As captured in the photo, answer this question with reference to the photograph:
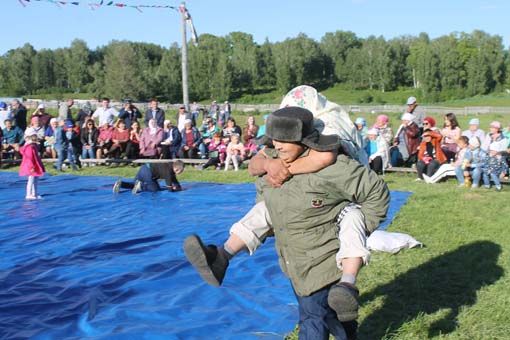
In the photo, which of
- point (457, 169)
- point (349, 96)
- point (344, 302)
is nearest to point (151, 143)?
point (457, 169)

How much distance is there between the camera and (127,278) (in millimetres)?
5629

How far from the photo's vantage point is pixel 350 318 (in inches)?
114

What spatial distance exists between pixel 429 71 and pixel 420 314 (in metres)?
70.4

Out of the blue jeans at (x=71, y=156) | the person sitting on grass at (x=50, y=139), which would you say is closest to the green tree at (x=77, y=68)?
the person sitting on grass at (x=50, y=139)

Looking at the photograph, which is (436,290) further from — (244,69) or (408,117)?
(244,69)

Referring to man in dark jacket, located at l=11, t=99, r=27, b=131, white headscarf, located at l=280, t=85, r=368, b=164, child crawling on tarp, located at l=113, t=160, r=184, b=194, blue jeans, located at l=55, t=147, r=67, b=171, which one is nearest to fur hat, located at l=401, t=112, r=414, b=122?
child crawling on tarp, located at l=113, t=160, r=184, b=194

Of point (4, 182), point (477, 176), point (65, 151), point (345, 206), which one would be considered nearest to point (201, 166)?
point (65, 151)

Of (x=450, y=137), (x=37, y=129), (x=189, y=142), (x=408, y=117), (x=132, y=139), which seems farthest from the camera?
(x=37, y=129)

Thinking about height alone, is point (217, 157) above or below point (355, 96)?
below

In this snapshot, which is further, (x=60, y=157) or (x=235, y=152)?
(x=60, y=157)

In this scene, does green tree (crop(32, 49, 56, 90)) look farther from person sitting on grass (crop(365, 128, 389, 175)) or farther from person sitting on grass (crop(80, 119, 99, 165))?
person sitting on grass (crop(365, 128, 389, 175))

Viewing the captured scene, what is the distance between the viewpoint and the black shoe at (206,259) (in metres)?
3.13

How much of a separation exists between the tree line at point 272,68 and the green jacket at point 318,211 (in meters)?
65.0

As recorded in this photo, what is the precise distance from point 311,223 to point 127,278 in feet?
9.47
